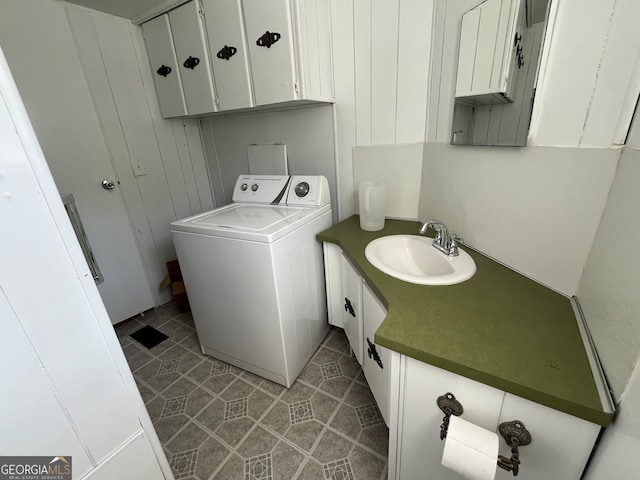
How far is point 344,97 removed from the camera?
5.51 feet

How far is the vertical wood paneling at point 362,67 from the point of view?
148cm

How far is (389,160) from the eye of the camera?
5.41 feet

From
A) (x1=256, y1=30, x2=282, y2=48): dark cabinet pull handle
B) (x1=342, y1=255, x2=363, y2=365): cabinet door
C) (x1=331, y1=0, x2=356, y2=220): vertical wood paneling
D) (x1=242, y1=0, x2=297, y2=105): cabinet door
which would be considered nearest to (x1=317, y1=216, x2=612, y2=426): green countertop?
(x1=342, y1=255, x2=363, y2=365): cabinet door

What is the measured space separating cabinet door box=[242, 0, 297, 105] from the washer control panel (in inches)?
19.2

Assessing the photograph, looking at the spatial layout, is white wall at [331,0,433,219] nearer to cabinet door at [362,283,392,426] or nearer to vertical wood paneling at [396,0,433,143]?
vertical wood paneling at [396,0,433,143]

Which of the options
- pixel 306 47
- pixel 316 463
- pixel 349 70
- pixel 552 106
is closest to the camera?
pixel 552 106

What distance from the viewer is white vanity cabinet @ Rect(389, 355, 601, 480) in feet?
1.95

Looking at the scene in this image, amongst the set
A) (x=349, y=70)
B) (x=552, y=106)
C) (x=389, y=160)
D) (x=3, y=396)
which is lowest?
(x=3, y=396)

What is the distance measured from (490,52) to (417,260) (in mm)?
914

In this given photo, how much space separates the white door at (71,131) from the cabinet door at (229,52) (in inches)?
39.5

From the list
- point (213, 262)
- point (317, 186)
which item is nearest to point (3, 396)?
point (213, 262)

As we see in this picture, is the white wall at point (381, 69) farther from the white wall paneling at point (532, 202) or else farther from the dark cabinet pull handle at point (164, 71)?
→ the dark cabinet pull handle at point (164, 71)

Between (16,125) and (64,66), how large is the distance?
184 centimetres

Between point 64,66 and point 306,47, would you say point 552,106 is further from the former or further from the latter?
point 64,66
